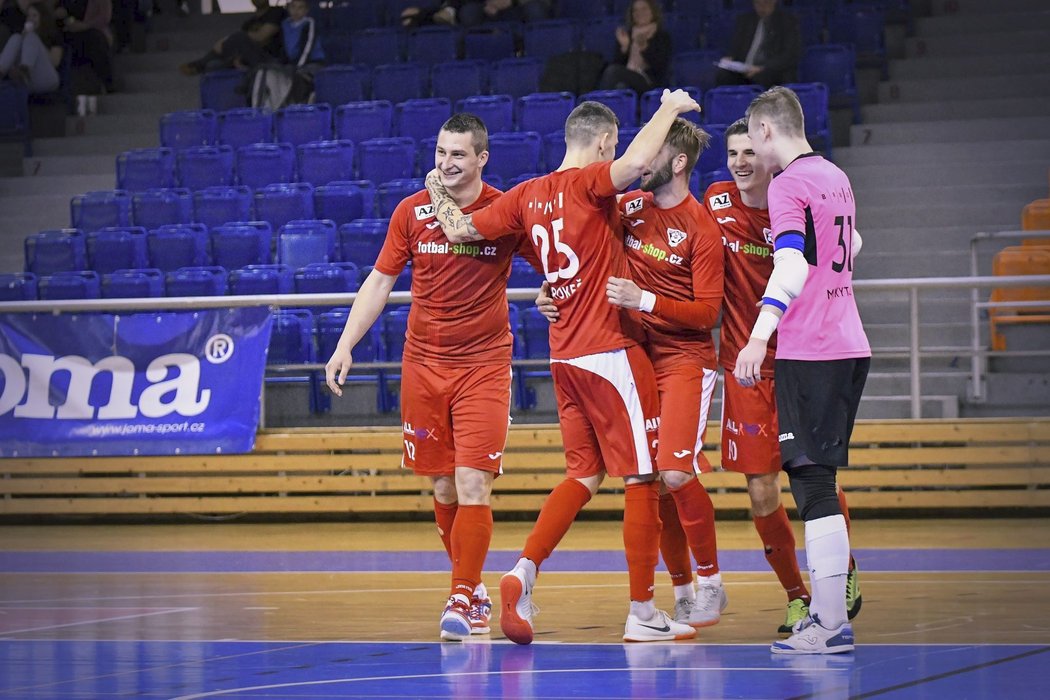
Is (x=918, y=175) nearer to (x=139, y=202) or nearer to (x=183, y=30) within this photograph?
(x=139, y=202)

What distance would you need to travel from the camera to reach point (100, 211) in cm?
1464

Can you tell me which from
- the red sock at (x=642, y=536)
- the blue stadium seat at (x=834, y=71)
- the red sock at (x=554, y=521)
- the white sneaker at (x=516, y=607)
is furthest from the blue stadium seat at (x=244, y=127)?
the white sneaker at (x=516, y=607)

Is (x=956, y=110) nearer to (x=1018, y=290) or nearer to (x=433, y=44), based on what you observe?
(x=1018, y=290)

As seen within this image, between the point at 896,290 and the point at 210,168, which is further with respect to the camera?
the point at 210,168

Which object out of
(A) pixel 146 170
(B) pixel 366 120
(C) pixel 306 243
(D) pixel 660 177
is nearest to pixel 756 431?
(D) pixel 660 177

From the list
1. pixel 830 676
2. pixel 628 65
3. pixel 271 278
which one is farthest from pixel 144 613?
pixel 628 65

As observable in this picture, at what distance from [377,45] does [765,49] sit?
16.2 feet

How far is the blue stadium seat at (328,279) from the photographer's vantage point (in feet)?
40.4

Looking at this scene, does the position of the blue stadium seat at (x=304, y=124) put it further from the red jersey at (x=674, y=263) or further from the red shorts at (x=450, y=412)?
the red jersey at (x=674, y=263)

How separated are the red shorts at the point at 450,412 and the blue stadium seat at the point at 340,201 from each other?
291 inches

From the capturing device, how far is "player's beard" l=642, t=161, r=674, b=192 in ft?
20.5

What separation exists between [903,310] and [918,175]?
216cm

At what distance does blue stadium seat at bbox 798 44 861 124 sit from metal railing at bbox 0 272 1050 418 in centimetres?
361

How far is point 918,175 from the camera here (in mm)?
14031
